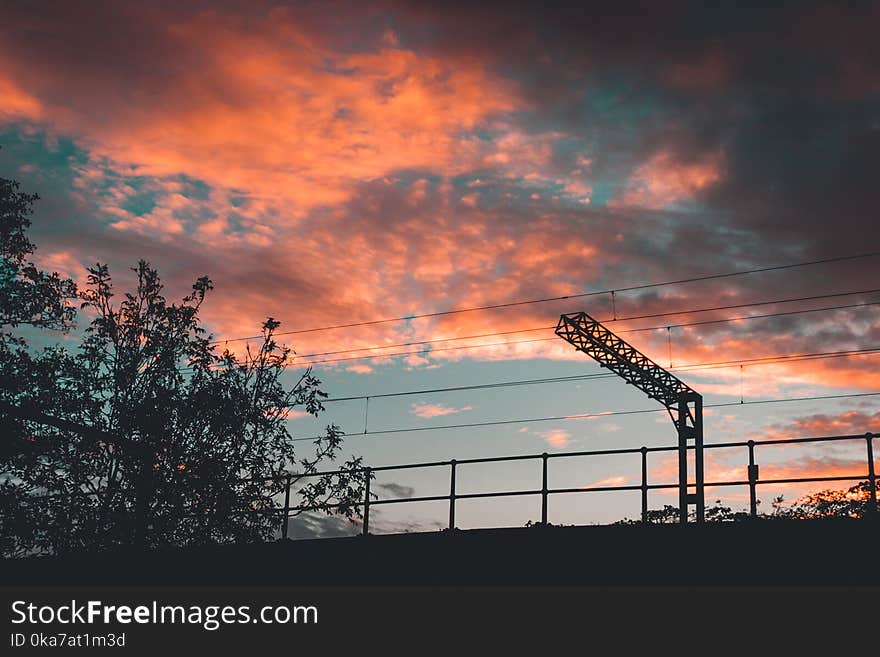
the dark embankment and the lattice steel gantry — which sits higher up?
the lattice steel gantry

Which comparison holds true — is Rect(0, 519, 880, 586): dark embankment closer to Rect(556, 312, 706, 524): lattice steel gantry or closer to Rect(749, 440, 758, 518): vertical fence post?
Rect(749, 440, 758, 518): vertical fence post

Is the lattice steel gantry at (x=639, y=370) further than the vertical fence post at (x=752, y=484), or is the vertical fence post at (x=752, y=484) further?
the lattice steel gantry at (x=639, y=370)

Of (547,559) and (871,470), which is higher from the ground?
(871,470)

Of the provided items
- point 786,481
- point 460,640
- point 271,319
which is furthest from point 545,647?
point 271,319

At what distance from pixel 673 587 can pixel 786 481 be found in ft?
8.94

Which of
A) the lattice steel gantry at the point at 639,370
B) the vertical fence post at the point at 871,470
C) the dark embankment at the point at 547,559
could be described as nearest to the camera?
the dark embankment at the point at 547,559

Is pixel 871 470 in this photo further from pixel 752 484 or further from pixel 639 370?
pixel 639 370

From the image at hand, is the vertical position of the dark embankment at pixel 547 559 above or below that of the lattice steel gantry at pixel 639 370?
below

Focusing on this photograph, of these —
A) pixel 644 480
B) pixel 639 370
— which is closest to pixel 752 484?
pixel 644 480

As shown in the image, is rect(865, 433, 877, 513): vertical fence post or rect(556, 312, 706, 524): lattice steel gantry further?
rect(556, 312, 706, 524): lattice steel gantry

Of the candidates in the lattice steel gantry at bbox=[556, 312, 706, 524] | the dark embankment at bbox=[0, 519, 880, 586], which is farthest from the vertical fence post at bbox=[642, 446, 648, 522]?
the lattice steel gantry at bbox=[556, 312, 706, 524]

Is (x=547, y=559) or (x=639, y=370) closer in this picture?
(x=547, y=559)

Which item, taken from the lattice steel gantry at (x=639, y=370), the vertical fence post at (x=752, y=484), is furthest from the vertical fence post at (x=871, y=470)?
the lattice steel gantry at (x=639, y=370)

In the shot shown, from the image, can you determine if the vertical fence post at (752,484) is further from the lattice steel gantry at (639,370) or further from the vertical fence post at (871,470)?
the lattice steel gantry at (639,370)
